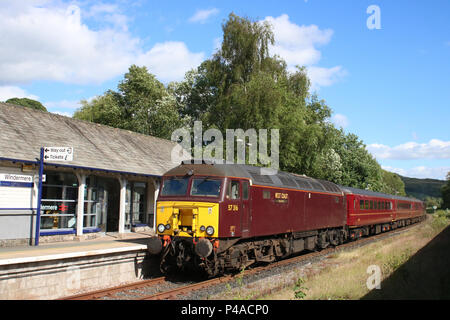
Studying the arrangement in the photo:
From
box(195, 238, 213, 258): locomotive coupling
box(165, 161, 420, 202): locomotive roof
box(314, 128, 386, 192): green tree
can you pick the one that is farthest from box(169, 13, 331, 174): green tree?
box(195, 238, 213, 258): locomotive coupling

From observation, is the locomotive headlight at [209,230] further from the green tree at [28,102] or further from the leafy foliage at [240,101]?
the green tree at [28,102]

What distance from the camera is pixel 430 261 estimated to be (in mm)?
13797

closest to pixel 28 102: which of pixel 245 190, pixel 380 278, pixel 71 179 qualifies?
pixel 71 179

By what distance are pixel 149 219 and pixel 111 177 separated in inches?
162

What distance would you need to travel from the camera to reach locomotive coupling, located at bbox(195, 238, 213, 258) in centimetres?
1131

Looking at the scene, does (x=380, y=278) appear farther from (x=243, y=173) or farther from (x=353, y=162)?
A: (x=353, y=162)

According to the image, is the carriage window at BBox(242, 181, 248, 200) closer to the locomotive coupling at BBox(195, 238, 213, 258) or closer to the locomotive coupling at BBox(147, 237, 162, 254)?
the locomotive coupling at BBox(195, 238, 213, 258)

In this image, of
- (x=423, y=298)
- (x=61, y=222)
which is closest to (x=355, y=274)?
(x=423, y=298)

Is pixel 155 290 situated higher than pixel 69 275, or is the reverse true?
pixel 69 275

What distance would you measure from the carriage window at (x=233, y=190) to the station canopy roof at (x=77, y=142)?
6.65 meters

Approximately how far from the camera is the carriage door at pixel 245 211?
41.9 feet

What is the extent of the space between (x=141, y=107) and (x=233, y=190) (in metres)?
31.5

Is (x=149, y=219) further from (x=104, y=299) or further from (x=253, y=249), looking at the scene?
(x=104, y=299)

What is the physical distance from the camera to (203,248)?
11.3 metres
